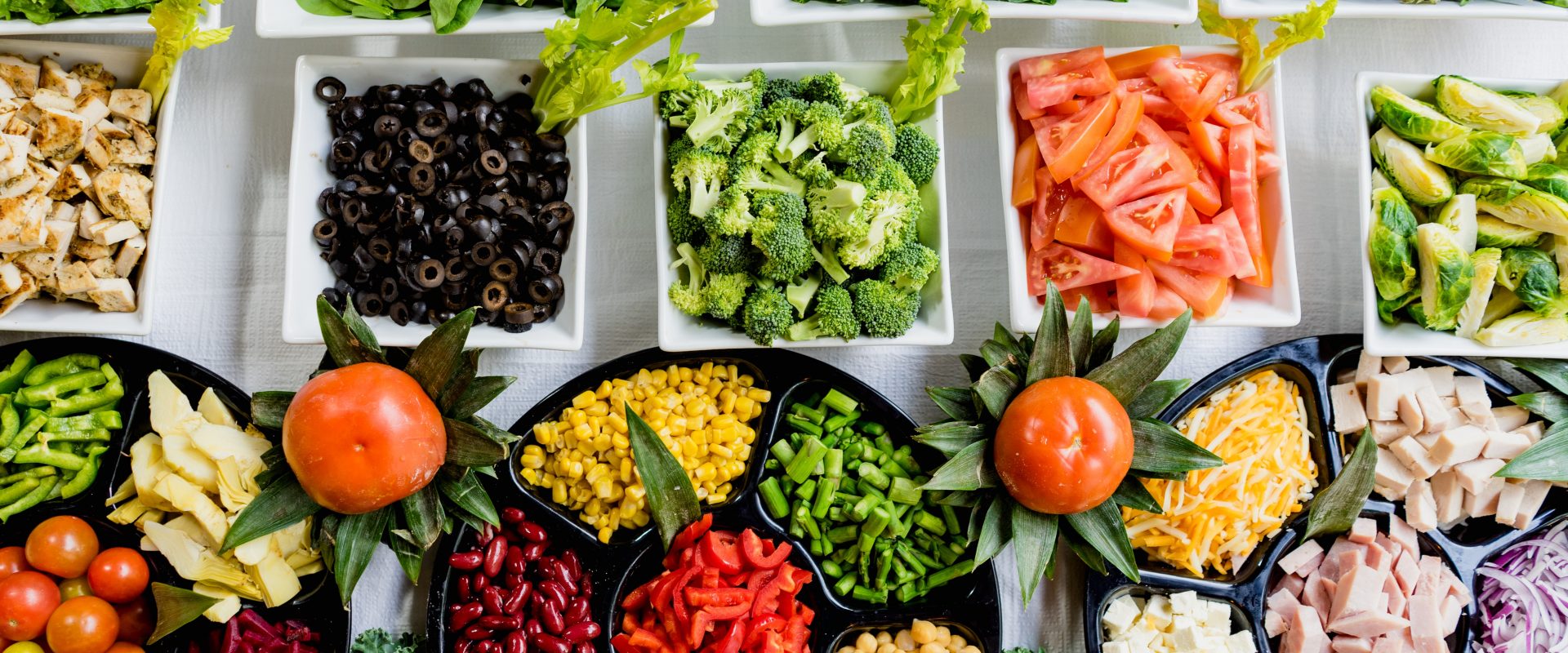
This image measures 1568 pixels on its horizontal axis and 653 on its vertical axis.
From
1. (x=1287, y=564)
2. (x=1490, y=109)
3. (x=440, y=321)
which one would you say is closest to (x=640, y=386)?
(x=440, y=321)

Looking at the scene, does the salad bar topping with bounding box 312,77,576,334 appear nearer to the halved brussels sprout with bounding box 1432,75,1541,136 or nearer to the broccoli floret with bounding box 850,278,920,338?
the broccoli floret with bounding box 850,278,920,338

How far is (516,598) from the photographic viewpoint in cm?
247

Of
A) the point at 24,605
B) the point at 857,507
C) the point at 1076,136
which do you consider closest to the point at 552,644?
the point at 857,507

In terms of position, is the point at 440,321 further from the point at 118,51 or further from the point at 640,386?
the point at 118,51

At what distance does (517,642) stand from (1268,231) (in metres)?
2.07

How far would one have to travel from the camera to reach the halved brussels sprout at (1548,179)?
2498 millimetres

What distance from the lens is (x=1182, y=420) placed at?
2.66 metres

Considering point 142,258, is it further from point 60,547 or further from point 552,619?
point 552,619

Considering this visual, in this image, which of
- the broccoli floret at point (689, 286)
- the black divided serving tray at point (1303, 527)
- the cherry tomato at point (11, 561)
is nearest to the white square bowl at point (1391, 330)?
the black divided serving tray at point (1303, 527)

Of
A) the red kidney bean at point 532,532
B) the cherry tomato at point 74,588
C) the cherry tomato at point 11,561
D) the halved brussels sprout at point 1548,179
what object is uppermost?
the halved brussels sprout at point 1548,179

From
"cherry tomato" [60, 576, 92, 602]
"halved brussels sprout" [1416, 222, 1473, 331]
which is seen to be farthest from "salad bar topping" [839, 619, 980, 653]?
"cherry tomato" [60, 576, 92, 602]

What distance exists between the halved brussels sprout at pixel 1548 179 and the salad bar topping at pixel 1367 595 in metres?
0.88

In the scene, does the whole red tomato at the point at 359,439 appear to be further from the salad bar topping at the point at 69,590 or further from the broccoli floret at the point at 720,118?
the broccoli floret at the point at 720,118

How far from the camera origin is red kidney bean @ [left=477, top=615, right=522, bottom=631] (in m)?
2.47
